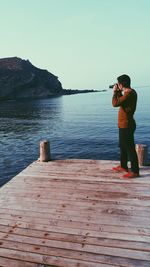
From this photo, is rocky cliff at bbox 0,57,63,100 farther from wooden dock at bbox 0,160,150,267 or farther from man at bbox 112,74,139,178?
man at bbox 112,74,139,178

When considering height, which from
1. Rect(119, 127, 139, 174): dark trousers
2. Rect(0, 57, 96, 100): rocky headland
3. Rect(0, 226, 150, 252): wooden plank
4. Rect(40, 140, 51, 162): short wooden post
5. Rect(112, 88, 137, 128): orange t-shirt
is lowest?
Rect(0, 226, 150, 252): wooden plank

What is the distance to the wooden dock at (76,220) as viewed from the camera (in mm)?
4891

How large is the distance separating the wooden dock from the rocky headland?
104 metres

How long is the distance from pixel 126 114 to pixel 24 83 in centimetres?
11259

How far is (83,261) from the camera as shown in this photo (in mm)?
4746

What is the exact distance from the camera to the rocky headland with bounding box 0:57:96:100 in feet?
367

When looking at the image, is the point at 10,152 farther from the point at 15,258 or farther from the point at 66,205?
the point at 15,258

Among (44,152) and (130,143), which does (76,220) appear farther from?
(44,152)

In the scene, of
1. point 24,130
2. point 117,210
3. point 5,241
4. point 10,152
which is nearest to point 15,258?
point 5,241

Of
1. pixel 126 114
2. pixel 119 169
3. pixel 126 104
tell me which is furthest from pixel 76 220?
pixel 126 104

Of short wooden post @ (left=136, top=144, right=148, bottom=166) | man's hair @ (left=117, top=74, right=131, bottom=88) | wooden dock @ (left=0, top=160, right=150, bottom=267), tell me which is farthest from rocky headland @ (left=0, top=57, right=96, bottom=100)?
man's hair @ (left=117, top=74, right=131, bottom=88)

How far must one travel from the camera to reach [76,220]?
6.14 metres

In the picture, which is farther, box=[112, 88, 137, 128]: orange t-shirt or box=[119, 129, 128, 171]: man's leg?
box=[119, 129, 128, 171]: man's leg

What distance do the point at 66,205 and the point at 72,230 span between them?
1211 mm
